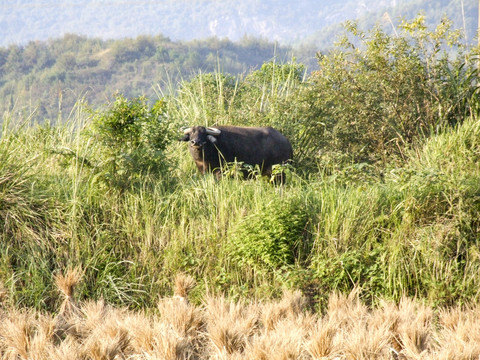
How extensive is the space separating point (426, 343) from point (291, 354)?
37.1 inches

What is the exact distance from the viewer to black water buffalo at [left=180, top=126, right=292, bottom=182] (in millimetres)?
8117

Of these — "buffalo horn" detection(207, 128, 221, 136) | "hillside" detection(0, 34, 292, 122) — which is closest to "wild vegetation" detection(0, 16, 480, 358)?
"buffalo horn" detection(207, 128, 221, 136)

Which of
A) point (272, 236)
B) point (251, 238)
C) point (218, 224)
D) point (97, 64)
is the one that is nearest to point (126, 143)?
point (218, 224)

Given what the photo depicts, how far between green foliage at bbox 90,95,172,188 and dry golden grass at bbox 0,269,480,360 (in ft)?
7.99

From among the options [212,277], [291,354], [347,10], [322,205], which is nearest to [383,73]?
[322,205]

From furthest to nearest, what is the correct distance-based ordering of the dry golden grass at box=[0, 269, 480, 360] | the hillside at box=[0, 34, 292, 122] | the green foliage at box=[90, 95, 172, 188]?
the hillside at box=[0, 34, 292, 122] < the green foliage at box=[90, 95, 172, 188] < the dry golden grass at box=[0, 269, 480, 360]

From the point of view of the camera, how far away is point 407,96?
27.7 feet

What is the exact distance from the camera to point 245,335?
165 inches

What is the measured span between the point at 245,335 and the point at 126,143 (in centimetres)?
379

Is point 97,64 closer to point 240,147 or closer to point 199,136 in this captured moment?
point 240,147

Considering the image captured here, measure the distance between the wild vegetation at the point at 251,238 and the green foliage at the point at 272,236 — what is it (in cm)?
2

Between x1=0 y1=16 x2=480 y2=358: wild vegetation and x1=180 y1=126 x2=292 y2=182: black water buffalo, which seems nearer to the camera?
x1=0 y1=16 x2=480 y2=358: wild vegetation

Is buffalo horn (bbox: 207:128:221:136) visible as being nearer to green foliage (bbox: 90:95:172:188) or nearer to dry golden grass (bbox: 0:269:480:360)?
green foliage (bbox: 90:95:172:188)

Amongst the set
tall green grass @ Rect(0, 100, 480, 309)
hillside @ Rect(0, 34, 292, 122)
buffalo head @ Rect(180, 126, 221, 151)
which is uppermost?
buffalo head @ Rect(180, 126, 221, 151)
